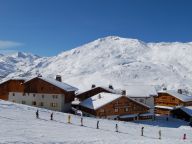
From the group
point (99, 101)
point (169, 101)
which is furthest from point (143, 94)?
point (99, 101)

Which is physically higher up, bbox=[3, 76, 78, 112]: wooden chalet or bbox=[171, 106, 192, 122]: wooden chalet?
bbox=[3, 76, 78, 112]: wooden chalet

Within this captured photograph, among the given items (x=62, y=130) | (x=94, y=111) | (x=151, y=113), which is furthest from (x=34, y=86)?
(x=62, y=130)

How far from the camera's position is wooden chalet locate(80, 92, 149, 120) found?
7181cm

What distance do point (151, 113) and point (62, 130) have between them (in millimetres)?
48152

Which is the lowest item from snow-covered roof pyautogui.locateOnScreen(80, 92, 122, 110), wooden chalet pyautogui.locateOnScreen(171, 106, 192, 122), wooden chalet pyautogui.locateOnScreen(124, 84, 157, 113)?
wooden chalet pyautogui.locateOnScreen(171, 106, 192, 122)

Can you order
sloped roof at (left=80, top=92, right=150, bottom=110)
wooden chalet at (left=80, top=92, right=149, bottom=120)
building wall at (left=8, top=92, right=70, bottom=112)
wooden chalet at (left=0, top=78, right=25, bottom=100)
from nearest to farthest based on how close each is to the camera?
wooden chalet at (left=80, top=92, right=149, bottom=120)
sloped roof at (left=80, top=92, right=150, bottom=110)
building wall at (left=8, top=92, right=70, bottom=112)
wooden chalet at (left=0, top=78, right=25, bottom=100)

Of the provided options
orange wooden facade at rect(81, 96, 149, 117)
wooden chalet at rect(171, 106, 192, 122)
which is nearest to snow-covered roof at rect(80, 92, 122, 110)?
orange wooden facade at rect(81, 96, 149, 117)

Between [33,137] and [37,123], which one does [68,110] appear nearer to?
[37,123]

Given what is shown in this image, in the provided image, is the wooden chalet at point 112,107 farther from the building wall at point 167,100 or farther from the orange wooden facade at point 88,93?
the building wall at point 167,100

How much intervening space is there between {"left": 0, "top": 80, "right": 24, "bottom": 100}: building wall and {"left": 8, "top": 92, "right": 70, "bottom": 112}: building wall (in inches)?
43.1

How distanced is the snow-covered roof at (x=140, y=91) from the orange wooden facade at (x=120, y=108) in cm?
849

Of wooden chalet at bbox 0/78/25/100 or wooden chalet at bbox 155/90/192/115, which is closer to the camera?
wooden chalet at bbox 0/78/25/100

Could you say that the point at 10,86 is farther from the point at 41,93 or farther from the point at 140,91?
the point at 140,91

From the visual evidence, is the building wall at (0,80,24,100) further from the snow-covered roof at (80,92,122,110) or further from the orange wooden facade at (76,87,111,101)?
the orange wooden facade at (76,87,111,101)
